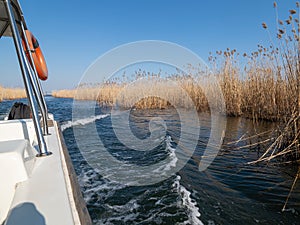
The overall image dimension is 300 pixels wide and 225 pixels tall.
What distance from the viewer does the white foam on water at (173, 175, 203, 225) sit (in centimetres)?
164

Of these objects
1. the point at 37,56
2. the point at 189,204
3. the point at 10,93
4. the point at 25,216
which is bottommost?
the point at 189,204

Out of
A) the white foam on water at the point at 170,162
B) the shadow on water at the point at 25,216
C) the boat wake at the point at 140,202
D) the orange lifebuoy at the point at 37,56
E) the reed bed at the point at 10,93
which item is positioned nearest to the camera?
the shadow on water at the point at 25,216

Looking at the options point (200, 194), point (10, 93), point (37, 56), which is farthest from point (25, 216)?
point (10, 93)

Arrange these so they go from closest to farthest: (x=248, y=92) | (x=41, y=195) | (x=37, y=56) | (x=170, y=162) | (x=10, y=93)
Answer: (x=41, y=195) < (x=37, y=56) < (x=170, y=162) < (x=10, y=93) < (x=248, y=92)

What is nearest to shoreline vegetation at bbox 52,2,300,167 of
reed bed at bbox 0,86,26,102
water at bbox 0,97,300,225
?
water at bbox 0,97,300,225

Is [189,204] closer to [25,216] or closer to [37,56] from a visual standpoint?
[25,216]

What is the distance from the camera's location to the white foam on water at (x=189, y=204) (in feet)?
5.38

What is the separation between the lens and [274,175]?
242 centimetres

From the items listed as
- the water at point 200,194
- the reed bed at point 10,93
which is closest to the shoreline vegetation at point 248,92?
the water at point 200,194

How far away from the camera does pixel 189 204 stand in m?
1.88

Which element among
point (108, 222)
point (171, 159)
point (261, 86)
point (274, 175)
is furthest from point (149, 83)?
point (108, 222)

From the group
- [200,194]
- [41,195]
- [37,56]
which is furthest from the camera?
[200,194]

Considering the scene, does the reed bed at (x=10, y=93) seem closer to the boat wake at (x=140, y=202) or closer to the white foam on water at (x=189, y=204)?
the boat wake at (x=140, y=202)

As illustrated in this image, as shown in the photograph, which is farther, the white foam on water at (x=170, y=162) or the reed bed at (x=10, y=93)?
the reed bed at (x=10, y=93)
